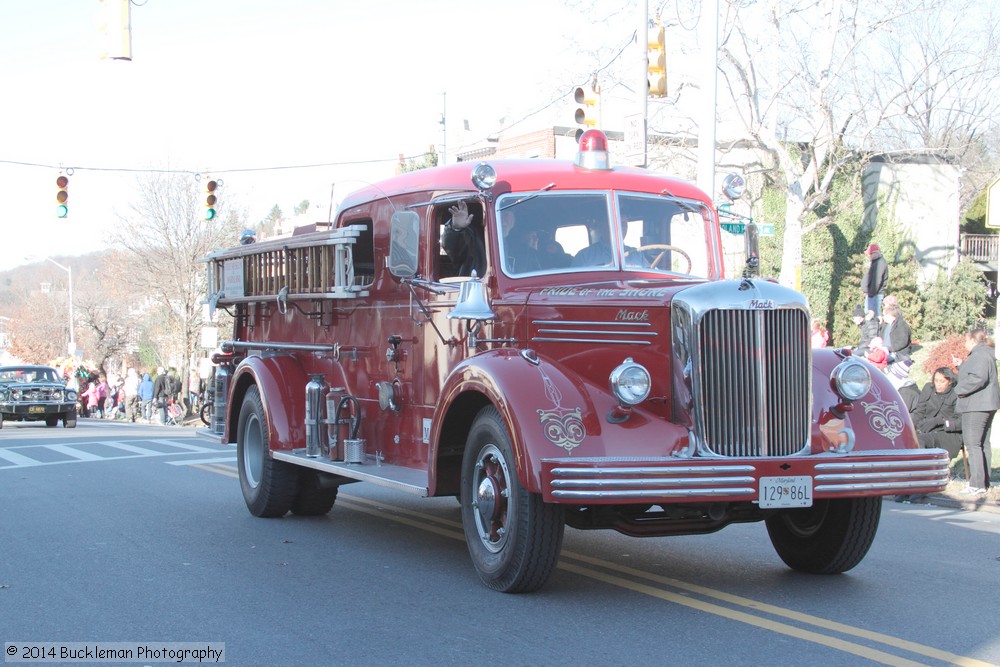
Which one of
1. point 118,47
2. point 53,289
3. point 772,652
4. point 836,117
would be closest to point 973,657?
point 772,652

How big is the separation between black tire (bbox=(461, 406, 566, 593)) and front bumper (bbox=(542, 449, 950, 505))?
1.36ft

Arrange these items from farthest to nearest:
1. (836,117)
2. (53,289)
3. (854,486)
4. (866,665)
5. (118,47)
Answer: (53,289) < (836,117) < (118,47) < (854,486) < (866,665)

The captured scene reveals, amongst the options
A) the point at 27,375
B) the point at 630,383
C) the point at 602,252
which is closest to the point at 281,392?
the point at 602,252

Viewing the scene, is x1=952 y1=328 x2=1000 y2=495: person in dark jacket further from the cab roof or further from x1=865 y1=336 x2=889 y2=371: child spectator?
the cab roof

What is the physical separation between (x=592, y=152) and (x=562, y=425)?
2526 mm

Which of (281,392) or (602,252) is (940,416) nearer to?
(602,252)

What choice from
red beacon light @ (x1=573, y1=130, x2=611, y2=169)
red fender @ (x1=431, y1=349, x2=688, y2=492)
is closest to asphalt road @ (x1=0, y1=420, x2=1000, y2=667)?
red fender @ (x1=431, y1=349, x2=688, y2=492)

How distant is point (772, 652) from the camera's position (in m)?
5.36

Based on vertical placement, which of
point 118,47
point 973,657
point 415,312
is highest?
point 118,47

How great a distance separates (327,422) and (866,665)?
4986mm

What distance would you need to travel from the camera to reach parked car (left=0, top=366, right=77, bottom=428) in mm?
27047

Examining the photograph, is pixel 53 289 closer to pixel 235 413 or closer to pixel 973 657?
pixel 235 413

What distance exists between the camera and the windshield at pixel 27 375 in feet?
92.0

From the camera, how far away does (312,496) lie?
9.95 meters
